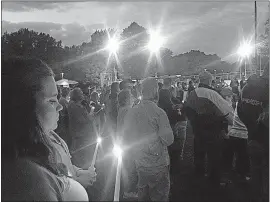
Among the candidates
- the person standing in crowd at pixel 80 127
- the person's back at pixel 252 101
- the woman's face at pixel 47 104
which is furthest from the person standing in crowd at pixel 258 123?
the woman's face at pixel 47 104

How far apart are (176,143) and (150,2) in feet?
5.19

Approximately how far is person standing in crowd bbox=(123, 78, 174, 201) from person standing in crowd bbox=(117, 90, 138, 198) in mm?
519

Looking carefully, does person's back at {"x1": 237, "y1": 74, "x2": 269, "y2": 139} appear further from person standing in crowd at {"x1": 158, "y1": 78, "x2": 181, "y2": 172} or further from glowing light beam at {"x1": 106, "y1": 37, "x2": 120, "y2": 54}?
glowing light beam at {"x1": 106, "y1": 37, "x2": 120, "y2": 54}

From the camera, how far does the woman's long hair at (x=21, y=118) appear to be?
746 mm

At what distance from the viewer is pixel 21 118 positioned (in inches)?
29.3

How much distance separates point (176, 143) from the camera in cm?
303

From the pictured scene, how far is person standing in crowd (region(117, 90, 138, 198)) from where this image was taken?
255 cm

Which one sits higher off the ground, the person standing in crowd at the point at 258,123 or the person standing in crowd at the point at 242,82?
the person standing in crowd at the point at 242,82

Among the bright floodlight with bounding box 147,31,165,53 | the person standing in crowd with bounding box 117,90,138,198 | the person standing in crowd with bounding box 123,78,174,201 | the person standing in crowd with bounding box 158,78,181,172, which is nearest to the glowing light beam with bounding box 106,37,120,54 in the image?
the bright floodlight with bounding box 147,31,165,53

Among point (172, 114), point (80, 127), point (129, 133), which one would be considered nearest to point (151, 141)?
point (129, 133)

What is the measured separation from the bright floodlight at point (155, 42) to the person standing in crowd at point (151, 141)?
0.67 ft

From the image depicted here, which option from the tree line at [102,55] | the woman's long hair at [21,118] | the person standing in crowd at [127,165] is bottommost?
the person standing in crowd at [127,165]

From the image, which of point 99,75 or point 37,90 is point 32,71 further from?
point 99,75

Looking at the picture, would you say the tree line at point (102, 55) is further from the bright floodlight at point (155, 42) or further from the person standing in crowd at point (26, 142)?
the person standing in crowd at point (26, 142)
